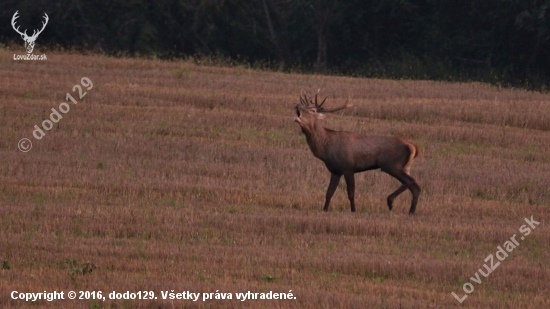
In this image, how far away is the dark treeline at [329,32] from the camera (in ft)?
130

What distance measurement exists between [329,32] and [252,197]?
32663 millimetres

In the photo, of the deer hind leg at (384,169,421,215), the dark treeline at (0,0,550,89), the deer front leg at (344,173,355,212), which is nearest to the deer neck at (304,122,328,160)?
the deer front leg at (344,173,355,212)

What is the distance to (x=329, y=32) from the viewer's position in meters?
45.2

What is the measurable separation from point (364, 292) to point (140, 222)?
3.80 meters

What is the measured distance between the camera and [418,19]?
4278cm

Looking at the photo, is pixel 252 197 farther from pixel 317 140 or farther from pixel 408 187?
pixel 408 187

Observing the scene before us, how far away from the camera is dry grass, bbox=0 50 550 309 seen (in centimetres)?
876

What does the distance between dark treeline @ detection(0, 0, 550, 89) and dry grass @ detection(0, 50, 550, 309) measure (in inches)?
562

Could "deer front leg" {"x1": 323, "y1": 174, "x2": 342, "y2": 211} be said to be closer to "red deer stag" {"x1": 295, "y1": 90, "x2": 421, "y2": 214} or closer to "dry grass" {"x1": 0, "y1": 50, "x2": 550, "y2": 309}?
"red deer stag" {"x1": 295, "y1": 90, "x2": 421, "y2": 214}

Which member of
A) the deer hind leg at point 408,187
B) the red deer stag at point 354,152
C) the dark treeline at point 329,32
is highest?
the dark treeline at point 329,32

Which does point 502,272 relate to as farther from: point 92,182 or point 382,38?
point 382,38

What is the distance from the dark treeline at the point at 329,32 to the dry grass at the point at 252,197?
14.3 meters

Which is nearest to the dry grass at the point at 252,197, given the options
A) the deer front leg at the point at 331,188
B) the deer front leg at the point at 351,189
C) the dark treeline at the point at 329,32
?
the deer front leg at the point at 331,188

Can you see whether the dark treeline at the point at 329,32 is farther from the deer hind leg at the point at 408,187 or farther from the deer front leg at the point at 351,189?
the deer front leg at the point at 351,189
